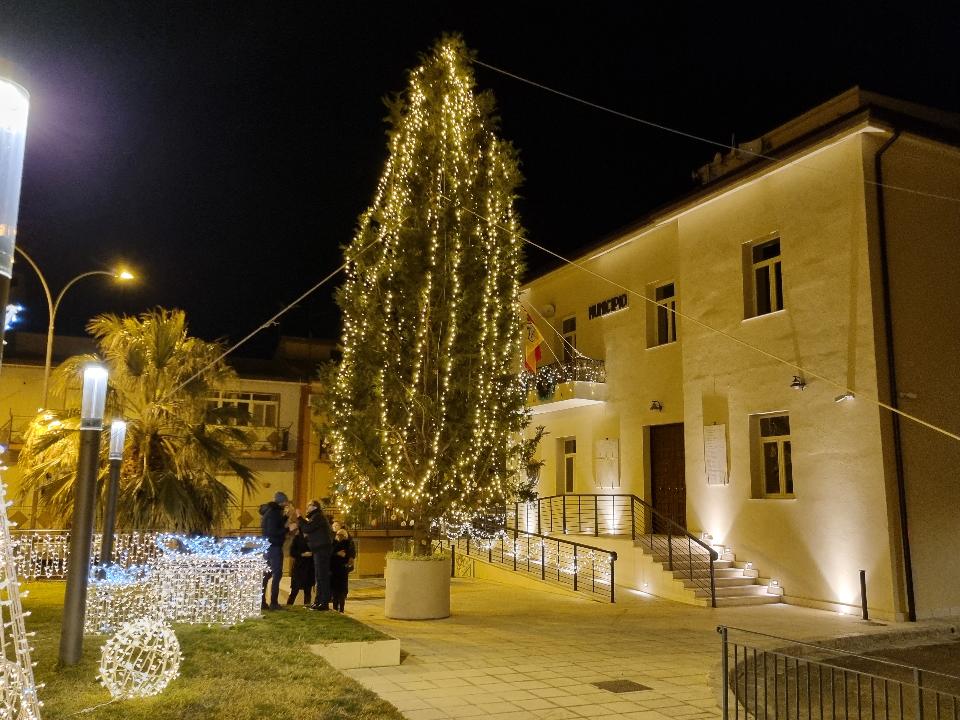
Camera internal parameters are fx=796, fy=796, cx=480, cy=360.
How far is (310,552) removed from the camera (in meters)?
12.0

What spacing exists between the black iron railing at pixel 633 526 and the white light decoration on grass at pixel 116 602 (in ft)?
24.6

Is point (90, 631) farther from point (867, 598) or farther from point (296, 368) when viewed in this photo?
point (296, 368)

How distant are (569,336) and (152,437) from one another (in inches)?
460

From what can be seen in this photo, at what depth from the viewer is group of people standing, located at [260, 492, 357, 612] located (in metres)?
11.6

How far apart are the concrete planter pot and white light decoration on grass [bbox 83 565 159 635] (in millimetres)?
3450

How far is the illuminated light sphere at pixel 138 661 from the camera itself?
21.3 ft

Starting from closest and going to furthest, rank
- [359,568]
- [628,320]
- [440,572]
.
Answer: [440,572]
[628,320]
[359,568]

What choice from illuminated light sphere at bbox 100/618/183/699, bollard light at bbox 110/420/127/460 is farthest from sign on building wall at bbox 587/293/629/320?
illuminated light sphere at bbox 100/618/183/699

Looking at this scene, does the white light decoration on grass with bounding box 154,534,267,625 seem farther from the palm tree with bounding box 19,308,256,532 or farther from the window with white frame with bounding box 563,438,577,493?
the window with white frame with bounding box 563,438,577,493

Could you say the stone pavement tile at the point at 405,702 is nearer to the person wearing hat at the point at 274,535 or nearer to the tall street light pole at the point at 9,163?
the tall street light pole at the point at 9,163

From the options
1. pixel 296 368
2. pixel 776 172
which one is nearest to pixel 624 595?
pixel 776 172

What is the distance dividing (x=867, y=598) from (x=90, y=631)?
37.3 ft

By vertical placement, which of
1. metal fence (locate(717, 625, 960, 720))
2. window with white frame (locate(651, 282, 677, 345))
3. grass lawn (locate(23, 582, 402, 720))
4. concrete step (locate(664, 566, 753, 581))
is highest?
window with white frame (locate(651, 282, 677, 345))

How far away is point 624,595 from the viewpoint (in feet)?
49.1
